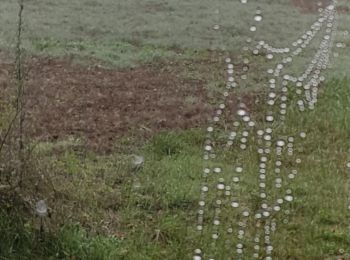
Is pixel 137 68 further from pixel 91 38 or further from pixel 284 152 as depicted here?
pixel 284 152

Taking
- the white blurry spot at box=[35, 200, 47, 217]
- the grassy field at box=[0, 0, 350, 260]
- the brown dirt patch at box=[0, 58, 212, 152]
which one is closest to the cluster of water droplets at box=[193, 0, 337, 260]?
the grassy field at box=[0, 0, 350, 260]

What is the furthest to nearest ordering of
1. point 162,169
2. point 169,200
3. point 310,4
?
1. point 162,169
2. point 169,200
3. point 310,4

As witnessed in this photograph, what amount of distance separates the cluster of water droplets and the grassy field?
4cm

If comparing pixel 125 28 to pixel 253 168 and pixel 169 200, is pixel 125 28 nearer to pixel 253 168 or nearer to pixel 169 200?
pixel 253 168

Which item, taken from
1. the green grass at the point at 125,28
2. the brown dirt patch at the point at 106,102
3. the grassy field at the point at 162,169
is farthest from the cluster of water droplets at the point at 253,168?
the green grass at the point at 125,28

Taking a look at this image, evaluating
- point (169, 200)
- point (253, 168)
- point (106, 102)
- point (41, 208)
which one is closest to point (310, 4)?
point (253, 168)

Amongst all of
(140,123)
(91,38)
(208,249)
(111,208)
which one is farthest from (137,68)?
(208,249)

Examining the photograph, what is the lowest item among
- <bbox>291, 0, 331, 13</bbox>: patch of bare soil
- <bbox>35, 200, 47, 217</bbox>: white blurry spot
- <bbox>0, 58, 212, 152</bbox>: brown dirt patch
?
Answer: <bbox>0, 58, 212, 152</bbox>: brown dirt patch

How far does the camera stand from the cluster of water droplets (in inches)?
168

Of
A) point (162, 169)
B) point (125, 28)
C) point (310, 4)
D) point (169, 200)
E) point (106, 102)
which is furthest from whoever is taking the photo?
point (125, 28)

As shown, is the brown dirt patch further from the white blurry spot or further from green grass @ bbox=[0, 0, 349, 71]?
the white blurry spot

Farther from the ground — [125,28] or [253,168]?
[125,28]

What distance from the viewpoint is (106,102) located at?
22.5 feet

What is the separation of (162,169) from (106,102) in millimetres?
1765
